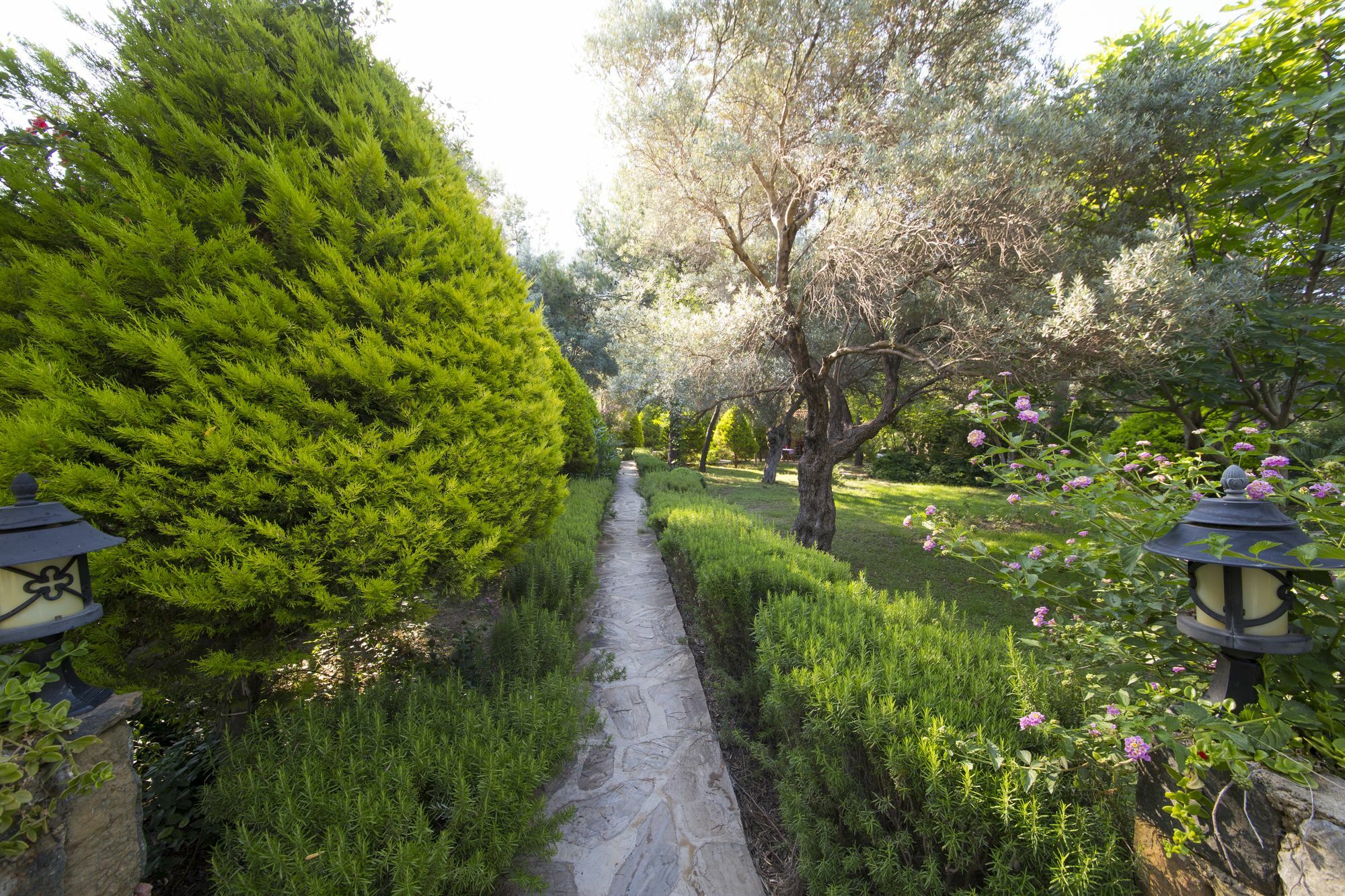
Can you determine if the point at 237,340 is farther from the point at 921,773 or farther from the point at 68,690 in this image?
the point at 921,773

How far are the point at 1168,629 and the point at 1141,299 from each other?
3.96 m

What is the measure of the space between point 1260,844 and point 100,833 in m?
2.99

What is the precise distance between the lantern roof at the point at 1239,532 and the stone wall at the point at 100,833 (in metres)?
2.92

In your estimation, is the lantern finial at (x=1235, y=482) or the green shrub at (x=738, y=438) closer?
the lantern finial at (x=1235, y=482)

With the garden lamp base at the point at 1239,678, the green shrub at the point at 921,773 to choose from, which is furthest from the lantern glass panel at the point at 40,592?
the garden lamp base at the point at 1239,678

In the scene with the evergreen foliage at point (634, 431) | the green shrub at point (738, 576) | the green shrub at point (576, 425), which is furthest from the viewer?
the evergreen foliage at point (634, 431)

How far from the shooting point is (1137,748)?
1289mm

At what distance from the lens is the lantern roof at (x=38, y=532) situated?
4.07 feet

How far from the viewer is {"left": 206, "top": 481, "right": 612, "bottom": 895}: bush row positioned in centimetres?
156

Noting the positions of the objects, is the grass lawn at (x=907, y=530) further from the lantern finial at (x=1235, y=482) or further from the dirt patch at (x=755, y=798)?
the dirt patch at (x=755, y=798)

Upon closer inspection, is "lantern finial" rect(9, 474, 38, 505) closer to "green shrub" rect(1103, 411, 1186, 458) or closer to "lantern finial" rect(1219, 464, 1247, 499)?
"lantern finial" rect(1219, 464, 1247, 499)

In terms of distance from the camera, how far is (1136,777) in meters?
1.56

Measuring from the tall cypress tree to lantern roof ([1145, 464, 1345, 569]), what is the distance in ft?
9.21

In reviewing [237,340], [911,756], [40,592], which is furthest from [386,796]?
[237,340]
